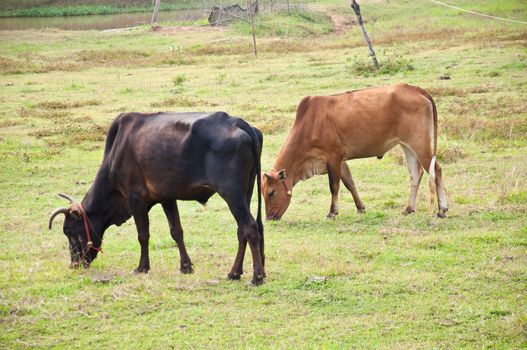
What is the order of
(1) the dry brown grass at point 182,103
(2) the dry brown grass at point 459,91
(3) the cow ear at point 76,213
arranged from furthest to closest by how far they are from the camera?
(1) the dry brown grass at point 182,103 < (2) the dry brown grass at point 459,91 < (3) the cow ear at point 76,213

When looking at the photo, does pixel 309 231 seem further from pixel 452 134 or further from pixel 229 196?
pixel 452 134

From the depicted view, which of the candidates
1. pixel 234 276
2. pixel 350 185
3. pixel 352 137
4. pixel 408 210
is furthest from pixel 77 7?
pixel 234 276

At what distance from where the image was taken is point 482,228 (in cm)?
976

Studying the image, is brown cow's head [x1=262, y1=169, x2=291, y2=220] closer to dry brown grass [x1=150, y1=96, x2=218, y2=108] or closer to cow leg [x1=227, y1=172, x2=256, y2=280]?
cow leg [x1=227, y1=172, x2=256, y2=280]

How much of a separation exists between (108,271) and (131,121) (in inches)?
62.6

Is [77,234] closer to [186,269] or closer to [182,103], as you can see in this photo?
[186,269]

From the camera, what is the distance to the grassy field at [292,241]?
6.85m

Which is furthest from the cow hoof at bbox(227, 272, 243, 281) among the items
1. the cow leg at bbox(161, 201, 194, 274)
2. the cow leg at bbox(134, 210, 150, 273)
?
the cow leg at bbox(134, 210, 150, 273)

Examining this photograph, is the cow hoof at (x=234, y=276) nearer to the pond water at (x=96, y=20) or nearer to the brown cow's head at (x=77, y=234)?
the brown cow's head at (x=77, y=234)

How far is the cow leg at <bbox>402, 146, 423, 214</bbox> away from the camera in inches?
433

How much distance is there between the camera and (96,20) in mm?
54469

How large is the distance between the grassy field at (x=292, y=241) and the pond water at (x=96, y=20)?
2491cm

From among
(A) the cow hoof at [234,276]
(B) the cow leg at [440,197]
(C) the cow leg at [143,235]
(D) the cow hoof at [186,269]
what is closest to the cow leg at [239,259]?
(A) the cow hoof at [234,276]

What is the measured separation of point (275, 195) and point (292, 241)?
1314 mm
